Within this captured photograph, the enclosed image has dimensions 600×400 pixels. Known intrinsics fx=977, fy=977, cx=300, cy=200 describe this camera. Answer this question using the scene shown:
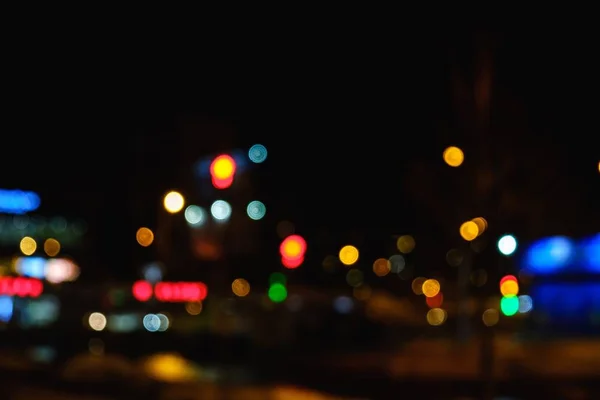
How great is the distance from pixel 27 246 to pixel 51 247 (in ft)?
10.9

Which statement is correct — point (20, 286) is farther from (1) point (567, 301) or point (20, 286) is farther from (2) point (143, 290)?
(1) point (567, 301)

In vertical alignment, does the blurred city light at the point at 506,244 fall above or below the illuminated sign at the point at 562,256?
below

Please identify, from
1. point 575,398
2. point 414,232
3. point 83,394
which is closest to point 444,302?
point 414,232

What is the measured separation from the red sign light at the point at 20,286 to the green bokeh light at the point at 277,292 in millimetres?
7121

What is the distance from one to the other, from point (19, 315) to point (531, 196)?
1924cm

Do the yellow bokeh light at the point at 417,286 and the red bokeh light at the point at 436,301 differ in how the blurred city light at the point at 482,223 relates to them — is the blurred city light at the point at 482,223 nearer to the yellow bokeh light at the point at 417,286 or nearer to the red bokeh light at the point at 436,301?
the red bokeh light at the point at 436,301

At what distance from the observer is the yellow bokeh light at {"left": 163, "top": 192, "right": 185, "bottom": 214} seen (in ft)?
38.0

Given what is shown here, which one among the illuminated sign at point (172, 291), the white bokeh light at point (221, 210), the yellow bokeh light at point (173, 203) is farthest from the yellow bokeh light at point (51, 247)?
the white bokeh light at point (221, 210)

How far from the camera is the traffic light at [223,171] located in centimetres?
1066

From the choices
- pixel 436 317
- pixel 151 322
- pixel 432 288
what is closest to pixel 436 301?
pixel 432 288

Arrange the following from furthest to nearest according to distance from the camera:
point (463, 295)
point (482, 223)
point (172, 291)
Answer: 1. point (463, 295)
2. point (172, 291)
3. point (482, 223)

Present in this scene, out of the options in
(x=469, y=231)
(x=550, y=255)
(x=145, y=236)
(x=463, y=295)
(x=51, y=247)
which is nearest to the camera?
(x=145, y=236)

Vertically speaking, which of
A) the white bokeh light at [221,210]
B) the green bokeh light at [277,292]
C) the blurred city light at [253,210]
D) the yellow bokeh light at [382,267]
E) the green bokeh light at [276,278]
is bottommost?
the white bokeh light at [221,210]

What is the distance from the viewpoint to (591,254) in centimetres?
4375
